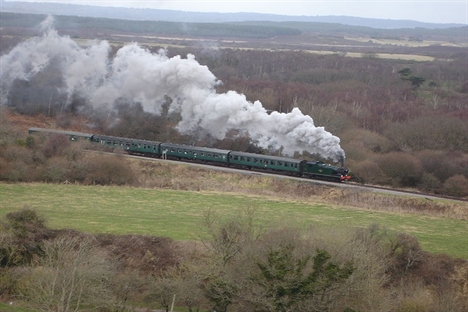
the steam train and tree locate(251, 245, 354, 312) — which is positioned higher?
tree locate(251, 245, 354, 312)

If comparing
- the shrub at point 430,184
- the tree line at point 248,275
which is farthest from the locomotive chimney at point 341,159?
the tree line at point 248,275

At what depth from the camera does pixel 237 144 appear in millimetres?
65938

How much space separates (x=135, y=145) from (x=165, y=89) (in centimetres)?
678

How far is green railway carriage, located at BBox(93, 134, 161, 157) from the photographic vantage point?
6475 cm

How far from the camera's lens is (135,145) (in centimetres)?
6575

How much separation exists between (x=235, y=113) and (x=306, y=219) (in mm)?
19840

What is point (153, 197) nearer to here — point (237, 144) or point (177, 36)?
point (237, 144)

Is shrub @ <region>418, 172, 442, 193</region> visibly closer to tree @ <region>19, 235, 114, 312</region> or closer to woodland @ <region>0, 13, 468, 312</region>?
woodland @ <region>0, 13, 468, 312</region>

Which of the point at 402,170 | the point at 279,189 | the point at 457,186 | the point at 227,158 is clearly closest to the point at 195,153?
the point at 227,158

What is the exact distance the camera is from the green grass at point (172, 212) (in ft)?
126

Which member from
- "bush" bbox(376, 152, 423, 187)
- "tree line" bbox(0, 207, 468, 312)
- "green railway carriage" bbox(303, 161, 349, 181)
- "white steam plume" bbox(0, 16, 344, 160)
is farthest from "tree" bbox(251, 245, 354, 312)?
"bush" bbox(376, 152, 423, 187)

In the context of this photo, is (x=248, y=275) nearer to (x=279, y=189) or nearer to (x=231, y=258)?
(x=231, y=258)

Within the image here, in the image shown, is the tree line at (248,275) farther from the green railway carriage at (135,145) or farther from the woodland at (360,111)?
the green railway carriage at (135,145)

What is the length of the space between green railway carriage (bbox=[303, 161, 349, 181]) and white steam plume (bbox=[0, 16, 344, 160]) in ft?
4.68
